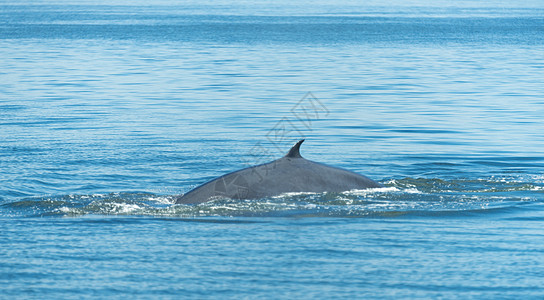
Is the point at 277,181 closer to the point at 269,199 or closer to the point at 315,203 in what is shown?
the point at 269,199

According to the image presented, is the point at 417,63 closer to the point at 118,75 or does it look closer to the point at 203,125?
the point at 118,75

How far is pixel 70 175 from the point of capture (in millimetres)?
12953

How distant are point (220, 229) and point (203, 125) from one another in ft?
33.8

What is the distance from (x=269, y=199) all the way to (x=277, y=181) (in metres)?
0.21

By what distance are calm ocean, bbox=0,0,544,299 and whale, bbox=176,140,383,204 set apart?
121mm

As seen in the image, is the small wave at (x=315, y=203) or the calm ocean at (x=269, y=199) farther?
the small wave at (x=315, y=203)

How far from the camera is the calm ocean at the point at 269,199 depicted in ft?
24.5

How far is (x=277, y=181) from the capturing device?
9.85m

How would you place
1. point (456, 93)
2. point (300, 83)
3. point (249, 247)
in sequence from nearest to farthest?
point (249, 247) → point (456, 93) → point (300, 83)

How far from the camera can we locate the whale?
9828 millimetres

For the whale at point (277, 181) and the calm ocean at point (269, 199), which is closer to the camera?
the calm ocean at point (269, 199)

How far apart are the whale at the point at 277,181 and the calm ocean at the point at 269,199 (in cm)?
12

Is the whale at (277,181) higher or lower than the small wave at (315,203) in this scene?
higher

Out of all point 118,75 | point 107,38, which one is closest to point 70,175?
point 118,75
